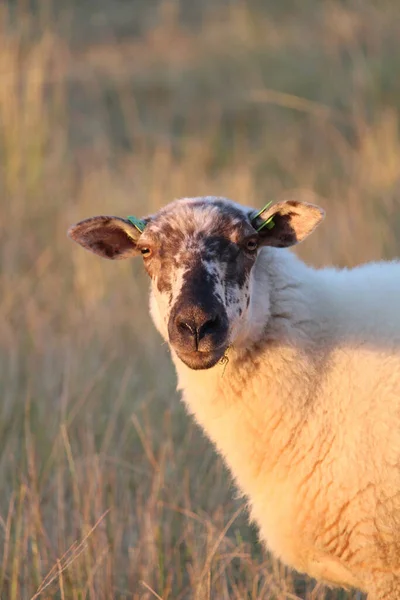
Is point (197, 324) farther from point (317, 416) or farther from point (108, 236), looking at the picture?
point (108, 236)

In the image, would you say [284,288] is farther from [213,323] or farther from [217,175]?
[217,175]

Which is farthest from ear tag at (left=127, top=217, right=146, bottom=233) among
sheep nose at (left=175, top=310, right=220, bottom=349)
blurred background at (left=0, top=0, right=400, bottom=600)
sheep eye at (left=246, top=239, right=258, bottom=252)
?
blurred background at (left=0, top=0, right=400, bottom=600)

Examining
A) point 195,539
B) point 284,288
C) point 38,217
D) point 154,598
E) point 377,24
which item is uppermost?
point 377,24

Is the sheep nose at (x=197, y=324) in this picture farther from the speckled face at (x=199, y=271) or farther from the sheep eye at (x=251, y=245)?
the sheep eye at (x=251, y=245)

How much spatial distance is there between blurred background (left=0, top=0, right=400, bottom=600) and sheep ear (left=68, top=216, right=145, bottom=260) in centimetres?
72

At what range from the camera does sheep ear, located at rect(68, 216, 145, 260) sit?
127 inches

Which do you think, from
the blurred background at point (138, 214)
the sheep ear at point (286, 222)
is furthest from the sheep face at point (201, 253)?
the blurred background at point (138, 214)

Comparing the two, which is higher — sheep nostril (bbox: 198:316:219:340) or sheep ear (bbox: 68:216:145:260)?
sheep ear (bbox: 68:216:145:260)

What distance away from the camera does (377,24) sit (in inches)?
388

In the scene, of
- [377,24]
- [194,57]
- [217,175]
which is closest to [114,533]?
[217,175]

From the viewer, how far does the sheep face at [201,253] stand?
2781 mm

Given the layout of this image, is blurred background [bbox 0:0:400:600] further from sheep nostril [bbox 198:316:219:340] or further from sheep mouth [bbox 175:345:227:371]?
sheep nostril [bbox 198:316:219:340]

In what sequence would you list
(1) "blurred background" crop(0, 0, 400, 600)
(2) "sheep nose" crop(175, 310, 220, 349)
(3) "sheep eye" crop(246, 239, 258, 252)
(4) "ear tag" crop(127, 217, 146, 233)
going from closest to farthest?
(2) "sheep nose" crop(175, 310, 220, 349)
(3) "sheep eye" crop(246, 239, 258, 252)
(4) "ear tag" crop(127, 217, 146, 233)
(1) "blurred background" crop(0, 0, 400, 600)

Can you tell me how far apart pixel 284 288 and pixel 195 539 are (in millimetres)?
1086
